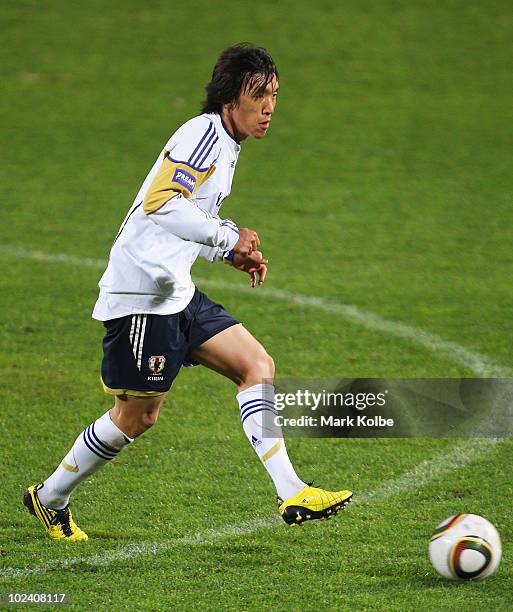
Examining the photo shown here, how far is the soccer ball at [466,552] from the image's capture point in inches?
179

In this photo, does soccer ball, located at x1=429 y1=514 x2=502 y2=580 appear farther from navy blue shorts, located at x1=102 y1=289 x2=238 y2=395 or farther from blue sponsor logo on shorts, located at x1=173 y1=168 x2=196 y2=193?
blue sponsor logo on shorts, located at x1=173 y1=168 x2=196 y2=193

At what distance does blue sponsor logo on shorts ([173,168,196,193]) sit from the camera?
4750mm

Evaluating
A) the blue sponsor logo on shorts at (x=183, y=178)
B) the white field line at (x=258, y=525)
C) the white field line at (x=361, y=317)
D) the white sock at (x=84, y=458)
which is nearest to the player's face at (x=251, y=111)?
the blue sponsor logo on shorts at (x=183, y=178)

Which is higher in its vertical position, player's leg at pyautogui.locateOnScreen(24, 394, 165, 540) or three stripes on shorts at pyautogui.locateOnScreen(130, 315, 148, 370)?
three stripes on shorts at pyautogui.locateOnScreen(130, 315, 148, 370)

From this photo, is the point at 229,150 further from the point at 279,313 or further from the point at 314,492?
the point at 279,313

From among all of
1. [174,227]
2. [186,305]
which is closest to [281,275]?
[186,305]

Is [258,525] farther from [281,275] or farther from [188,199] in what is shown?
[281,275]

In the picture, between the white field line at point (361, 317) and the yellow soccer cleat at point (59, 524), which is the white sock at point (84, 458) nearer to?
the yellow soccer cleat at point (59, 524)

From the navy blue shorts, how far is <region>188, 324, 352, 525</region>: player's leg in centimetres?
9

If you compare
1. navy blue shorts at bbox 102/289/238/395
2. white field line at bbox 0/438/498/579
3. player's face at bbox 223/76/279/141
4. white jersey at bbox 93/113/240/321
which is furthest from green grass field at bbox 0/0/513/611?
player's face at bbox 223/76/279/141

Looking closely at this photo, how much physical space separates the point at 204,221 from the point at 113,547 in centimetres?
141

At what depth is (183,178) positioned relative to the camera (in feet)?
15.6

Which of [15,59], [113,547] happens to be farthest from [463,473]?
[15,59]

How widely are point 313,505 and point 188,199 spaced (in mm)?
1285
